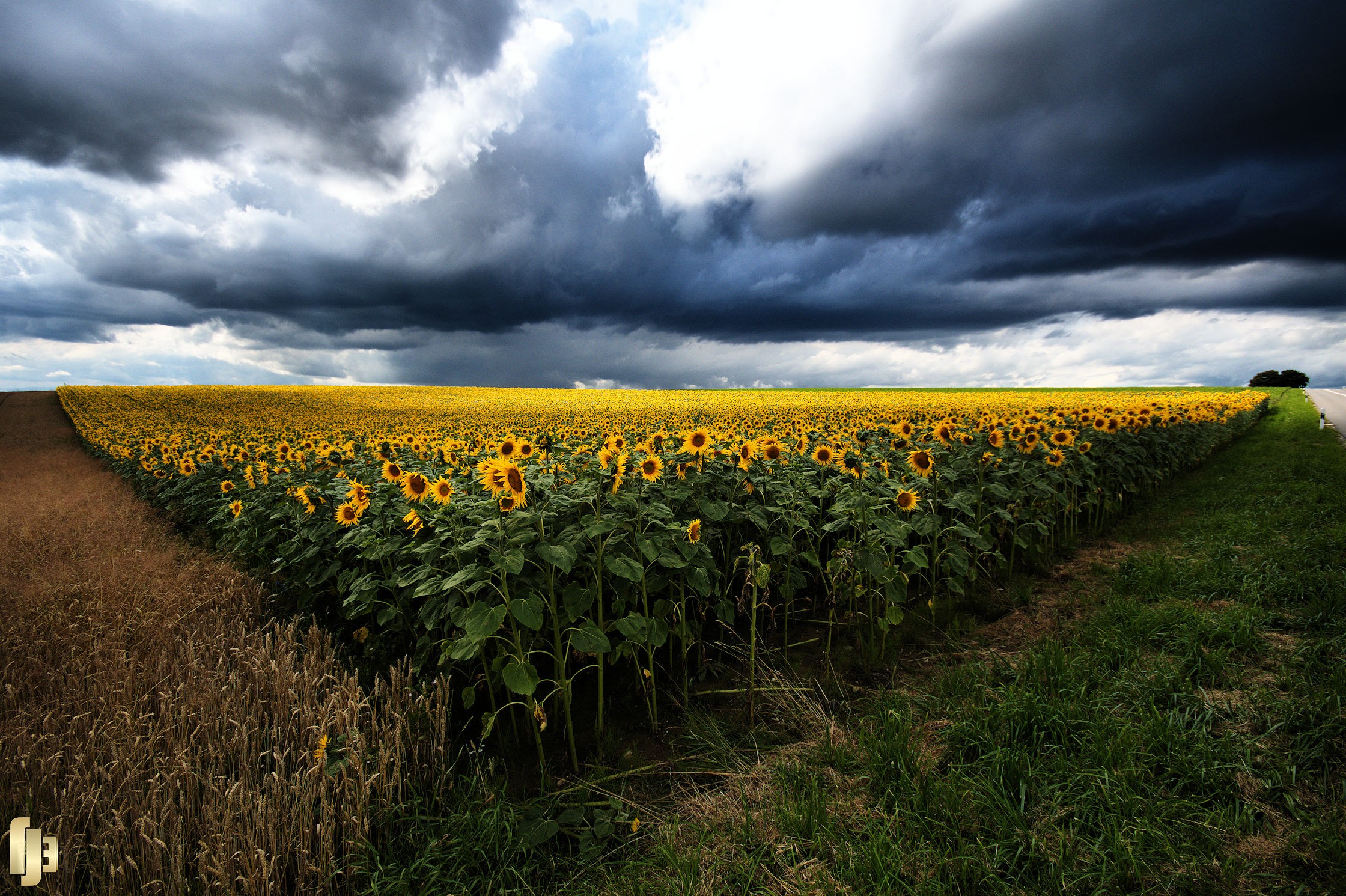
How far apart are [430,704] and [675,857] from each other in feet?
5.99

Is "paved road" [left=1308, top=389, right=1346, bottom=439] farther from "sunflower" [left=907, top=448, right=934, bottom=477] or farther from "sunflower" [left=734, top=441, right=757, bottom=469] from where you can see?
"sunflower" [left=734, top=441, right=757, bottom=469]

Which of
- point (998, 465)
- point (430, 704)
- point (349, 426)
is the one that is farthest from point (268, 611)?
point (349, 426)

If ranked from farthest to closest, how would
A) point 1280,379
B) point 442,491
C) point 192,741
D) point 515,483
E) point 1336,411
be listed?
point 1280,379 → point 1336,411 → point 442,491 → point 515,483 → point 192,741

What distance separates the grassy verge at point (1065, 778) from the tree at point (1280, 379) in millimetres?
98882

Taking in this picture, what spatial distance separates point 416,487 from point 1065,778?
424 centimetres

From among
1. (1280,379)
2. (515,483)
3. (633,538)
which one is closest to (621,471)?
(633,538)

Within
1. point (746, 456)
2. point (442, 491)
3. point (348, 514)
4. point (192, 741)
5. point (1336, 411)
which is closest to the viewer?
point (192, 741)

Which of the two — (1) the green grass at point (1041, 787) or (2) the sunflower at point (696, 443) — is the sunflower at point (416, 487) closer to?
(1) the green grass at point (1041, 787)

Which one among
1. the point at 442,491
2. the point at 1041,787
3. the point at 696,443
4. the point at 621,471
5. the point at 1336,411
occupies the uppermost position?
the point at 1336,411

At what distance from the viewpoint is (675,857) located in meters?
2.71

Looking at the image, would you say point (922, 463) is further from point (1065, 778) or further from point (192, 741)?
point (192, 741)

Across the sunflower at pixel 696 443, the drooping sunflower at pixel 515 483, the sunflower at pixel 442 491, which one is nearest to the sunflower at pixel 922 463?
the sunflower at pixel 696 443

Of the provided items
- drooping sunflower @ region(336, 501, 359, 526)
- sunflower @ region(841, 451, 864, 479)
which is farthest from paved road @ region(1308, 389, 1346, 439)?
drooping sunflower @ region(336, 501, 359, 526)

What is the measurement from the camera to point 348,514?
194 inches
